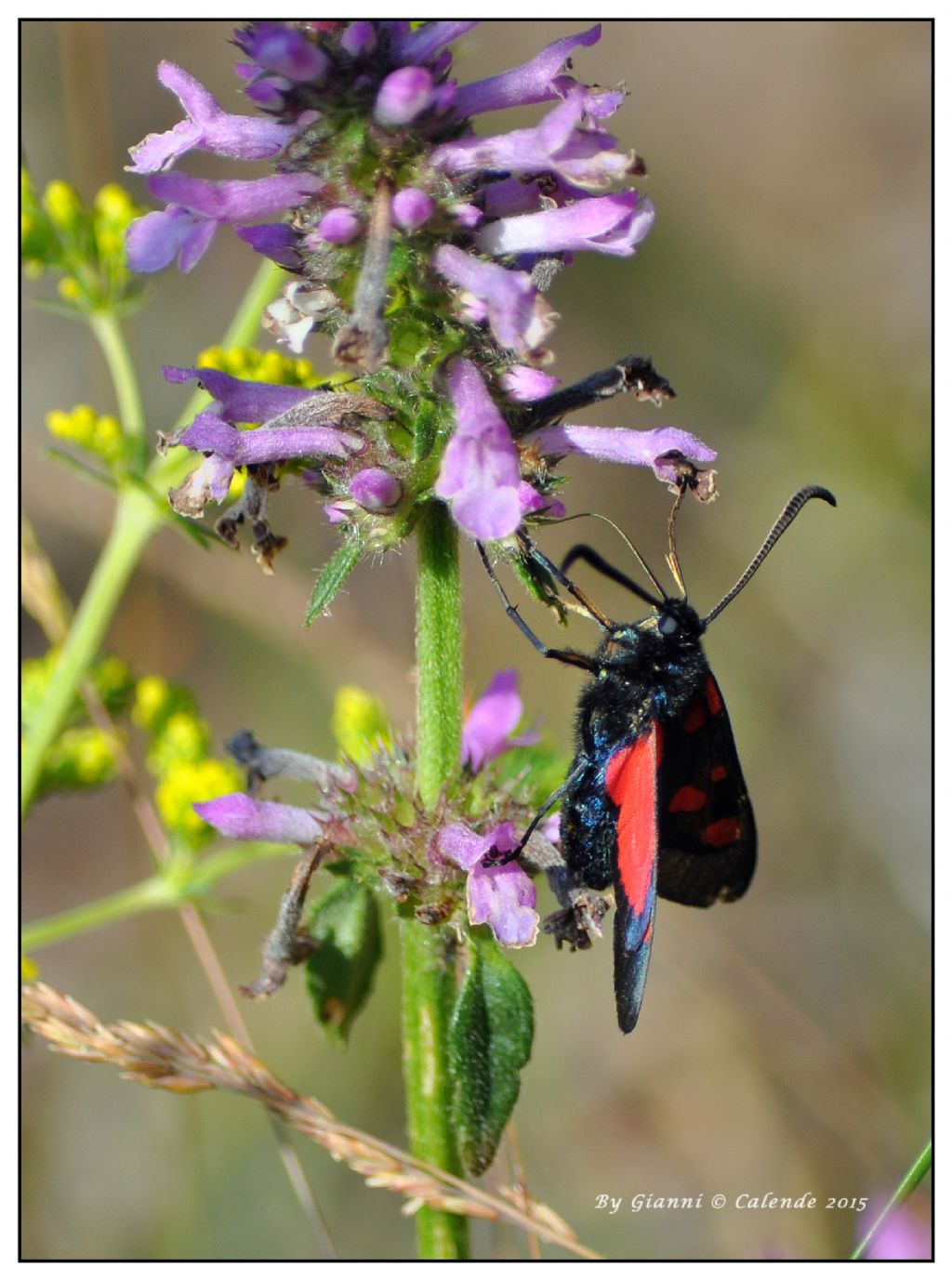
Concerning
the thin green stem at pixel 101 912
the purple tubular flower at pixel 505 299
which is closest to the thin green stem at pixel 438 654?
the purple tubular flower at pixel 505 299

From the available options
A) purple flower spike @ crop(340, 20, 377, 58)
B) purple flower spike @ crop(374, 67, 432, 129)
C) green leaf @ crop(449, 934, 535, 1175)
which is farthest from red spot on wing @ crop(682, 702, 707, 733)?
purple flower spike @ crop(340, 20, 377, 58)

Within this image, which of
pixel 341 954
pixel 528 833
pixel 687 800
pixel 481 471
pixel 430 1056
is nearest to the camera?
pixel 481 471

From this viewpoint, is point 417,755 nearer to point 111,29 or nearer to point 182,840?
point 182,840

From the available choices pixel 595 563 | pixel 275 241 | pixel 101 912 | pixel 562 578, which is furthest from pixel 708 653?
pixel 275 241

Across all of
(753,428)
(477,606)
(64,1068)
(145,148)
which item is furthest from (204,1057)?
(753,428)

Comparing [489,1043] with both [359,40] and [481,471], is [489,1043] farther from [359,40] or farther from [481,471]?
[359,40]

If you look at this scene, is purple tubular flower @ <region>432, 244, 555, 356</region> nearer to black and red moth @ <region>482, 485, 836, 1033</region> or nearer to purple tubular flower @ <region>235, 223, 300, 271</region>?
purple tubular flower @ <region>235, 223, 300, 271</region>
